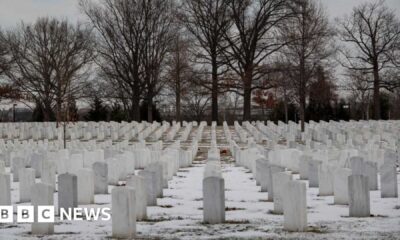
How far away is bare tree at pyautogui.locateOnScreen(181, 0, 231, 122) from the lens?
44188 millimetres

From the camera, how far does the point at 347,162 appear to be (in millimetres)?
13031

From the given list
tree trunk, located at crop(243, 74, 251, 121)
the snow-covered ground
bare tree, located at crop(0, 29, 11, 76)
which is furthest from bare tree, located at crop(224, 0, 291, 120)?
the snow-covered ground

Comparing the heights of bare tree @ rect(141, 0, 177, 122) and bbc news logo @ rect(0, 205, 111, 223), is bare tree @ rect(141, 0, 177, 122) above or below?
above

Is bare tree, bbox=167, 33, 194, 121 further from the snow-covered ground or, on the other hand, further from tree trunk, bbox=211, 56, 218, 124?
the snow-covered ground

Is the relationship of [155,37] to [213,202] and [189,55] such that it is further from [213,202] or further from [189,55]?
[213,202]

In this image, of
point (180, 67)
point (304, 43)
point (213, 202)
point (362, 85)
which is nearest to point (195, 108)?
point (362, 85)

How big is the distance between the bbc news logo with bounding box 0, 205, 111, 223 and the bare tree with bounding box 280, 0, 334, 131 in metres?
19.9

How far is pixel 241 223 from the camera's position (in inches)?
328

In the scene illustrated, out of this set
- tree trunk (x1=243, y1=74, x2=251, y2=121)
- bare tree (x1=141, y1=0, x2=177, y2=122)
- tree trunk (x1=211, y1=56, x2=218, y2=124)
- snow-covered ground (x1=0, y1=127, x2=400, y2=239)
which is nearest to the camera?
snow-covered ground (x1=0, y1=127, x2=400, y2=239)

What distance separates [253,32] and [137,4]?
31.4ft

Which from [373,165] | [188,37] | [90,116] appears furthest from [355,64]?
[373,165]

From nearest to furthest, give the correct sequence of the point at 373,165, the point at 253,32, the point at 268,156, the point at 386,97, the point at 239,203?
the point at 239,203 → the point at 373,165 → the point at 268,156 → the point at 253,32 → the point at 386,97

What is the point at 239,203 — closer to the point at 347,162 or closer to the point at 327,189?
the point at 327,189

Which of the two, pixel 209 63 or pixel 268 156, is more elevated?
pixel 209 63
